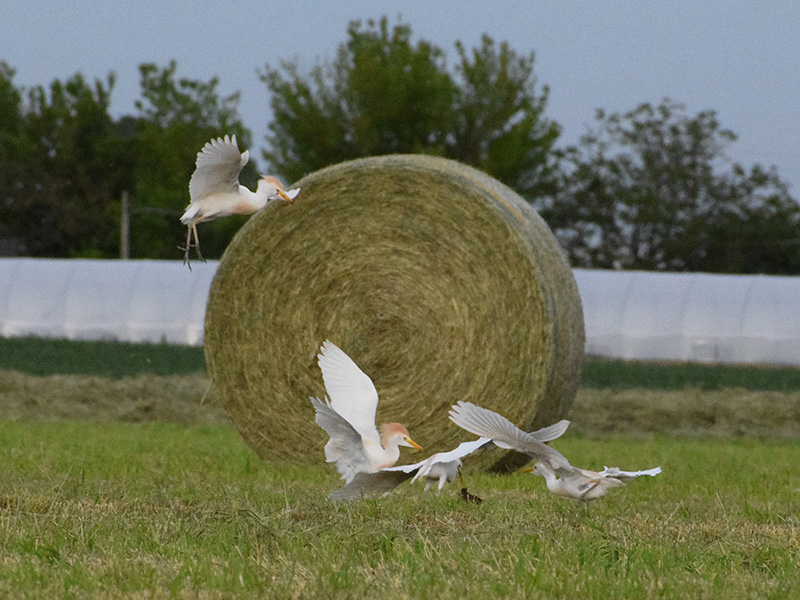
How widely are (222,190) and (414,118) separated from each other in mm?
41717

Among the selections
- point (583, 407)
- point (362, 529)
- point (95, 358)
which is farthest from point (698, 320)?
point (362, 529)

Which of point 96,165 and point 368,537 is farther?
point 96,165

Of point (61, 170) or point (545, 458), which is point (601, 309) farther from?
point (61, 170)

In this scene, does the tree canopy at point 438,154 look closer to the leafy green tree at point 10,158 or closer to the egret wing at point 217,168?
the leafy green tree at point 10,158

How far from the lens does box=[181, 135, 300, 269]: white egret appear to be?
4.93 metres

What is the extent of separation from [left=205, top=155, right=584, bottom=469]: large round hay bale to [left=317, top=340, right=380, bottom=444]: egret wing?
201 cm

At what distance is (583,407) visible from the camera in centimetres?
1307

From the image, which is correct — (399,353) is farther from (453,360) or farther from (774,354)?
(774,354)

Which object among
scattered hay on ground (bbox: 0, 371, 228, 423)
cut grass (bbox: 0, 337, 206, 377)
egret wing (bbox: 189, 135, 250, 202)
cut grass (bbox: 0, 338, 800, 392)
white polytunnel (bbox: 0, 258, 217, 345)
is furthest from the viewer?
white polytunnel (bbox: 0, 258, 217, 345)

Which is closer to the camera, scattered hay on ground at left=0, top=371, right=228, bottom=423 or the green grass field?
the green grass field

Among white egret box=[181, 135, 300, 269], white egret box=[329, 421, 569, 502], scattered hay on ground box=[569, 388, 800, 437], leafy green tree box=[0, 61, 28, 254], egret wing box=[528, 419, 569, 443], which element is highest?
leafy green tree box=[0, 61, 28, 254]

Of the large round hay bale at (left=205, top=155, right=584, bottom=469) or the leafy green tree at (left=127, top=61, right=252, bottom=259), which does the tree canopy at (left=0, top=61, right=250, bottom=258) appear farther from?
the large round hay bale at (left=205, top=155, right=584, bottom=469)

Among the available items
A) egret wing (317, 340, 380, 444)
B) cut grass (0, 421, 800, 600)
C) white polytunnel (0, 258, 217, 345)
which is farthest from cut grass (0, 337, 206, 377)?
egret wing (317, 340, 380, 444)

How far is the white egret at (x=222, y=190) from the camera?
4.93 m
